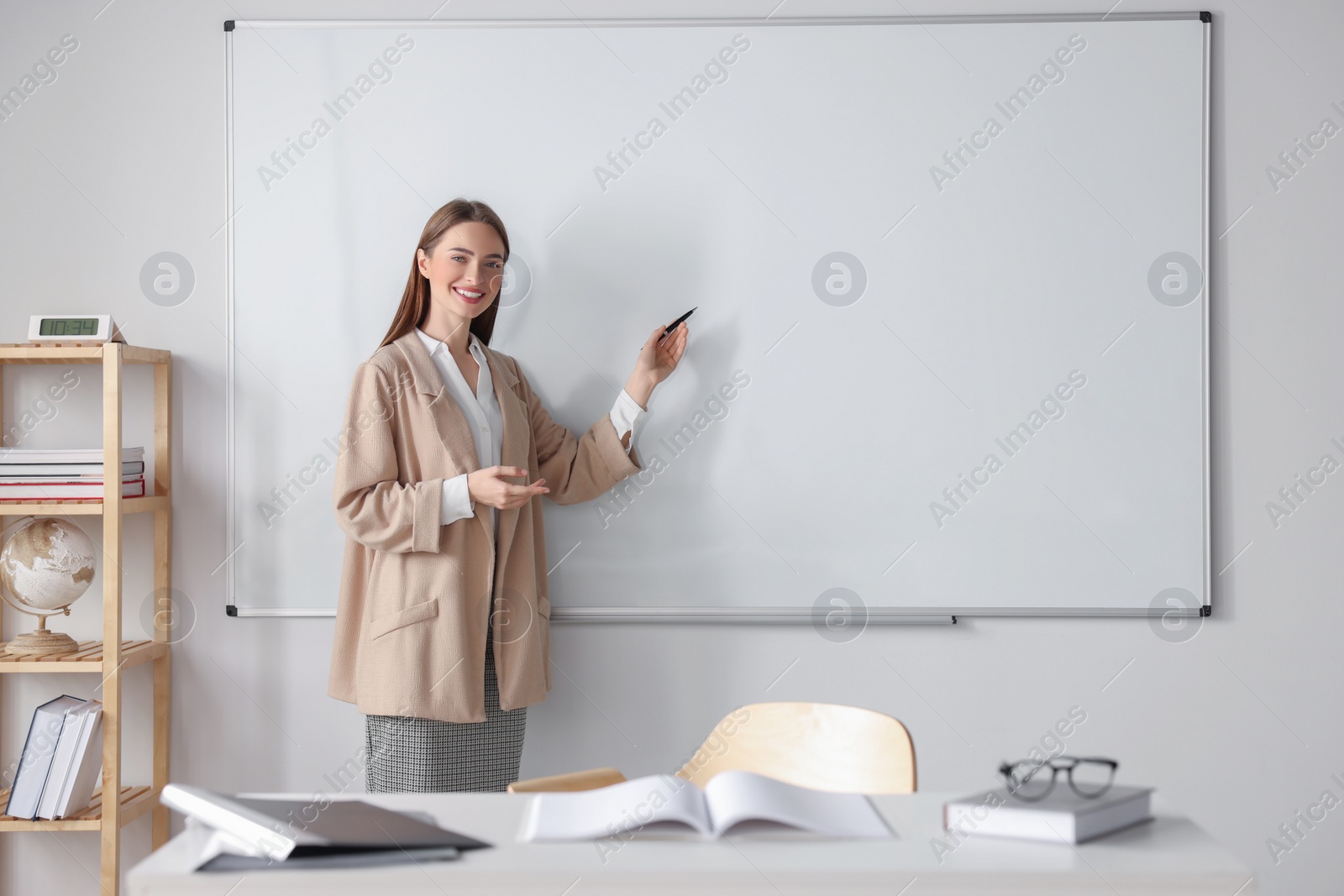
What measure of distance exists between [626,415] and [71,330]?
1.32 m

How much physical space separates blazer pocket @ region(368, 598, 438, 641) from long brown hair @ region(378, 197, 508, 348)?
611 millimetres

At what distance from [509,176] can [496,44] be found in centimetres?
33

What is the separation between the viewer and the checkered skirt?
2.10 meters

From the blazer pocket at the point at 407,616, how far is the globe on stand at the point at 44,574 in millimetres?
773

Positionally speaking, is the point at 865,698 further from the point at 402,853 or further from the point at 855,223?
the point at 402,853

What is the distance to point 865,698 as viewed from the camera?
2430 mm

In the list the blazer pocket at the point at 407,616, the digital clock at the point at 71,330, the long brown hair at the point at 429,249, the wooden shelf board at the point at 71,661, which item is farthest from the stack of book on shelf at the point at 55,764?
the long brown hair at the point at 429,249

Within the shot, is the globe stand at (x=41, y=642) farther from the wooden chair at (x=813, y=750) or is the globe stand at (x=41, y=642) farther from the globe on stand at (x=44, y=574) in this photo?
the wooden chair at (x=813, y=750)

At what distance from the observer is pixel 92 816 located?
2197 mm

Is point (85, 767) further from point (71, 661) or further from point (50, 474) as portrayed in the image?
point (50, 474)

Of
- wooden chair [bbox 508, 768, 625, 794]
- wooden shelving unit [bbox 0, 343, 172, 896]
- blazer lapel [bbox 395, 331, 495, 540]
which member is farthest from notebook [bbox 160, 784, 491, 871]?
wooden shelving unit [bbox 0, 343, 172, 896]

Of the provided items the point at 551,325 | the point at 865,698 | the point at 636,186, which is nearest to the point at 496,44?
the point at 636,186

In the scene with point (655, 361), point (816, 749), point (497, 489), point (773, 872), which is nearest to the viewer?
point (773, 872)

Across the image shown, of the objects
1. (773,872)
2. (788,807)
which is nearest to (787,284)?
(788,807)
